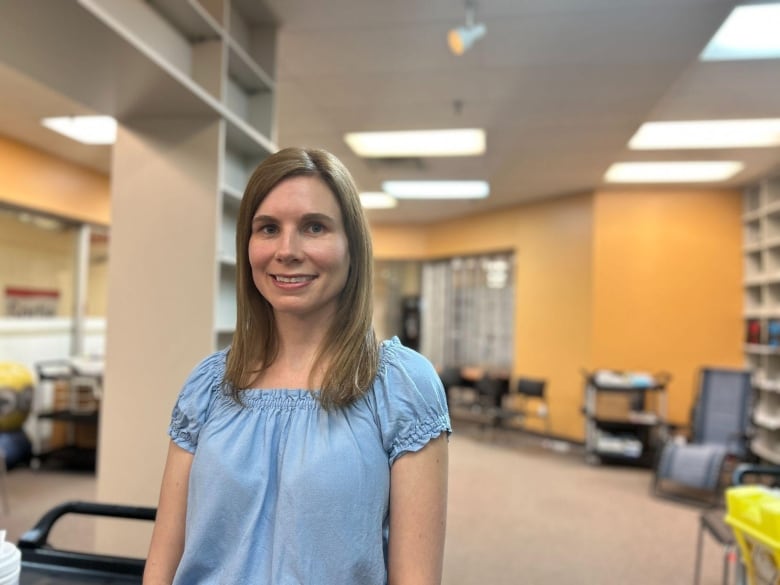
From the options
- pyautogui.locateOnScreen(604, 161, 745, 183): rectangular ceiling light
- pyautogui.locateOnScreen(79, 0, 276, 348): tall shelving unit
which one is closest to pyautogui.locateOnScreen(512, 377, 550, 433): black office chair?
pyautogui.locateOnScreen(604, 161, 745, 183): rectangular ceiling light

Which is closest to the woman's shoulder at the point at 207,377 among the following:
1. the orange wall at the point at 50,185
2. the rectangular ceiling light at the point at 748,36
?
the rectangular ceiling light at the point at 748,36

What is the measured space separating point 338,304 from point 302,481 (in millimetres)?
309

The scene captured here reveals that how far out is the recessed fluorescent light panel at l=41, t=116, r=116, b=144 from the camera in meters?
4.34

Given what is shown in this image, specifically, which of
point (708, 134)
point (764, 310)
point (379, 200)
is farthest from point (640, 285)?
point (379, 200)

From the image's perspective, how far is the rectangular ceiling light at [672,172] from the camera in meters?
5.24

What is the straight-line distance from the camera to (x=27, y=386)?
4.71m

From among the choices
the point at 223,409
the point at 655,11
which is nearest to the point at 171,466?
the point at 223,409

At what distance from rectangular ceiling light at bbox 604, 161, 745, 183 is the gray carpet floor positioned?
2.92 m

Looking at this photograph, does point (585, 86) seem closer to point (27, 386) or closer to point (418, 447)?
point (418, 447)

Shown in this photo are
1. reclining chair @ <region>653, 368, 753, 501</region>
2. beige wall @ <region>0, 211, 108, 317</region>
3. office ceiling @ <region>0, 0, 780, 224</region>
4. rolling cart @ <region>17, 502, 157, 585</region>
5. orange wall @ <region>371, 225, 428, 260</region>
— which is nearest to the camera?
rolling cart @ <region>17, 502, 157, 585</region>

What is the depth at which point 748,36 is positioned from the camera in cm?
302

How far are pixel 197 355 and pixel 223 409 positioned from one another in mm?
1622

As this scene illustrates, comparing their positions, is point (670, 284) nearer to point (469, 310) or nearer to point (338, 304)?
point (469, 310)

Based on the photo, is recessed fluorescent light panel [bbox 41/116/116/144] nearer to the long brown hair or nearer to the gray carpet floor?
the gray carpet floor
